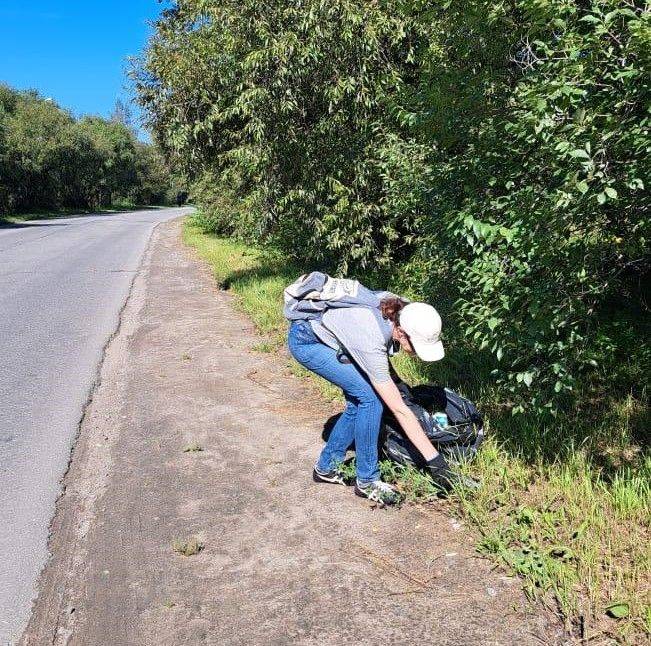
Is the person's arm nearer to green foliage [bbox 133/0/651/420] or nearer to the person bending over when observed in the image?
the person bending over

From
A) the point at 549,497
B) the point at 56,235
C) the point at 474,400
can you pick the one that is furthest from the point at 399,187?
the point at 56,235

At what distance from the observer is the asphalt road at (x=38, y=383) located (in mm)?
3424

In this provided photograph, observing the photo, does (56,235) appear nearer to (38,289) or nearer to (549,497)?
(38,289)

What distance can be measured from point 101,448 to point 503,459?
9.62ft

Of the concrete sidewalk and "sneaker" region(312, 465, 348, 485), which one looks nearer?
the concrete sidewalk

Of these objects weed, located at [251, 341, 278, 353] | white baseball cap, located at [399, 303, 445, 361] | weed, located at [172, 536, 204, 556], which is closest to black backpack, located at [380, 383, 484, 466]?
white baseball cap, located at [399, 303, 445, 361]

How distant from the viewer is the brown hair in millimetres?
3670

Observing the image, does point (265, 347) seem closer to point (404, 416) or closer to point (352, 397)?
point (352, 397)

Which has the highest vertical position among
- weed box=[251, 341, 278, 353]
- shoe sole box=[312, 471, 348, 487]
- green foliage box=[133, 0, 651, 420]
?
green foliage box=[133, 0, 651, 420]

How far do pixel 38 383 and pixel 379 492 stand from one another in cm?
409

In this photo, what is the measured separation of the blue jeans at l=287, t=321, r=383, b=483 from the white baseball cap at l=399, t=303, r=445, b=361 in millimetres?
445

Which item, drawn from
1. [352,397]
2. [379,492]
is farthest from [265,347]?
[379,492]

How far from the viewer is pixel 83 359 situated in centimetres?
725

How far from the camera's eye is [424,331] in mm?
3453
